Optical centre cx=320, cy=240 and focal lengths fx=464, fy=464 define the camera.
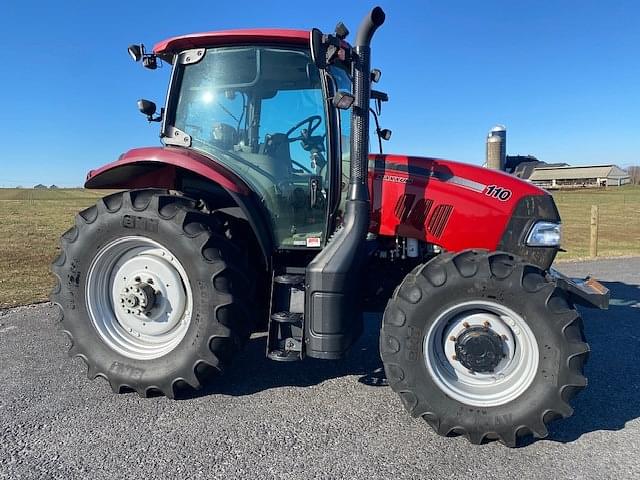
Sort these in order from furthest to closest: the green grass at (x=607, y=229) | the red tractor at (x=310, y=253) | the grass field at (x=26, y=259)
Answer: the green grass at (x=607, y=229) < the grass field at (x=26, y=259) < the red tractor at (x=310, y=253)

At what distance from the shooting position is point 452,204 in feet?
10.5

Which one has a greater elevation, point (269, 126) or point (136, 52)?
point (136, 52)

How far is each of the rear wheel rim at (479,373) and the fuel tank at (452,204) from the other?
63 centimetres

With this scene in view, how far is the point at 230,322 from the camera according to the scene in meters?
2.99

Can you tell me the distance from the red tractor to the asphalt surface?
7.1 inches

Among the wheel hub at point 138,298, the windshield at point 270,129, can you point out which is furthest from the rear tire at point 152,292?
the windshield at point 270,129

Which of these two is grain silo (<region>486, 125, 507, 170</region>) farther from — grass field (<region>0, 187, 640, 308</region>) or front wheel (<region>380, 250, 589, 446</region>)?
grass field (<region>0, 187, 640, 308</region>)

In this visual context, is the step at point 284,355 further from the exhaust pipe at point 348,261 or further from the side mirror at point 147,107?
the side mirror at point 147,107

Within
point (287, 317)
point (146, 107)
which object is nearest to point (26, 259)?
point (146, 107)

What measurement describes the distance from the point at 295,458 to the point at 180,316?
131 centimetres

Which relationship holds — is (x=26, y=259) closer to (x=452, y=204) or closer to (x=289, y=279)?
(x=289, y=279)

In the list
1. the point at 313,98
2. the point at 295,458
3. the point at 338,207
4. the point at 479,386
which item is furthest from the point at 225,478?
the point at 313,98

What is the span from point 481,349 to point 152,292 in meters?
2.19

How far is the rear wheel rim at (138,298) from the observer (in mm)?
3215
